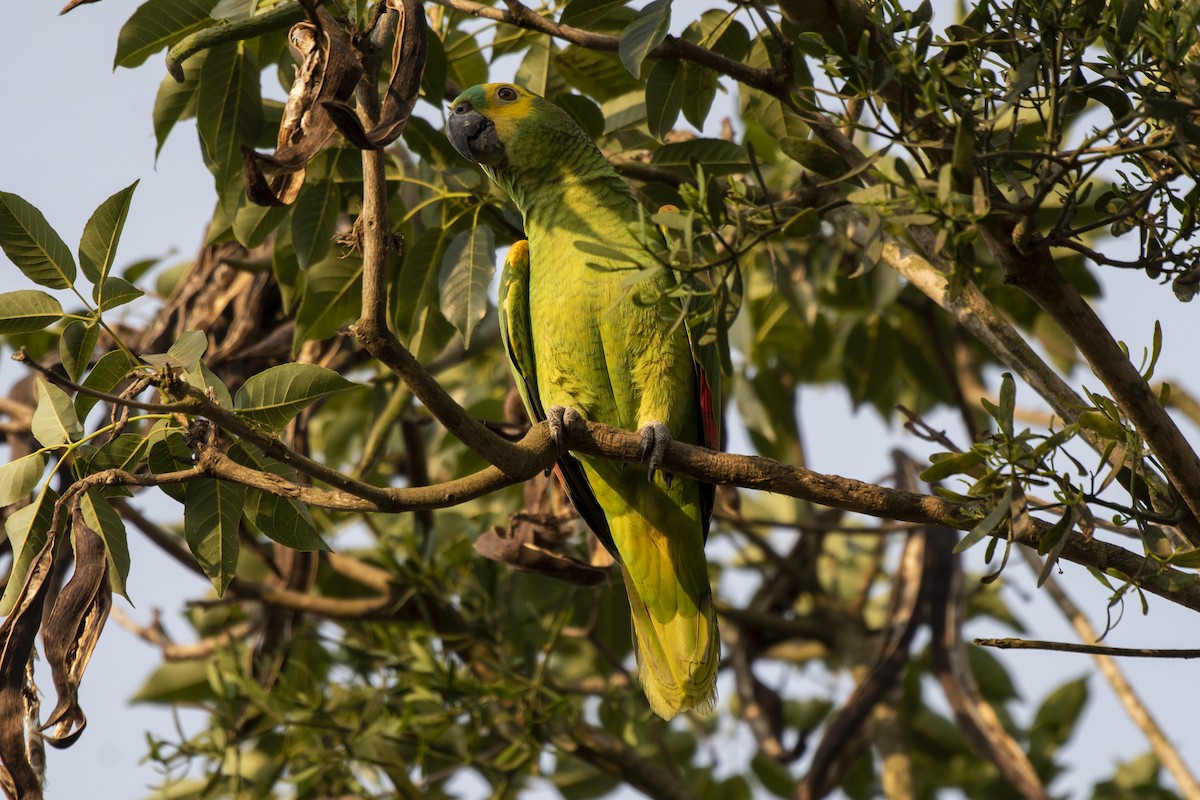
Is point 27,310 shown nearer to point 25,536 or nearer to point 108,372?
point 108,372

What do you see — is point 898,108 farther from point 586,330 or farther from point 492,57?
point 492,57

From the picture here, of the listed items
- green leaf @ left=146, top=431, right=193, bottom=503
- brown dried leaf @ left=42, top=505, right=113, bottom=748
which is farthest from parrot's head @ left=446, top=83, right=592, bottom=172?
brown dried leaf @ left=42, top=505, right=113, bottom=748

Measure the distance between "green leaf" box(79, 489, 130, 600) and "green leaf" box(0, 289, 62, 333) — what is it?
34 centimetres

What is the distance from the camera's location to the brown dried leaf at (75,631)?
199 cm

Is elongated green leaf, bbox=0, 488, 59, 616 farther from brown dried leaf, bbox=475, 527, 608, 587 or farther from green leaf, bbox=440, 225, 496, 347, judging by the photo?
brown dried leaf, bbox=475, 527, 608, 587

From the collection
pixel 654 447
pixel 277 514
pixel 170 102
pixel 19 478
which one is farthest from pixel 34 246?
pixel 654 447

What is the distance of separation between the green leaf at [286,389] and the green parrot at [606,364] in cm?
126

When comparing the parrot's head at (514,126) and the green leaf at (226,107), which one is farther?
the parrot's head at (514,126)

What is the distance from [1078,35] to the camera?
1.98 metres

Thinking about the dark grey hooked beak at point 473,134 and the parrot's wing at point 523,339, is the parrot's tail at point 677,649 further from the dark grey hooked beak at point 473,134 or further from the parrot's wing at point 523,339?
the dark grey hooked beak at point 473,134

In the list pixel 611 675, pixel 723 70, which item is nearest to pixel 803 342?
pixel 611 675

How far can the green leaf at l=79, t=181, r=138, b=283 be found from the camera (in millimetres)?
2156

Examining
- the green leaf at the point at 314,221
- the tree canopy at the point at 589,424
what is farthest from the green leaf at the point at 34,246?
the green leaf at the point at 314,221

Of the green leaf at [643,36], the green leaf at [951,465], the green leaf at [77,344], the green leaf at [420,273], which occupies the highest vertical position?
the green leaf at [420,273]
